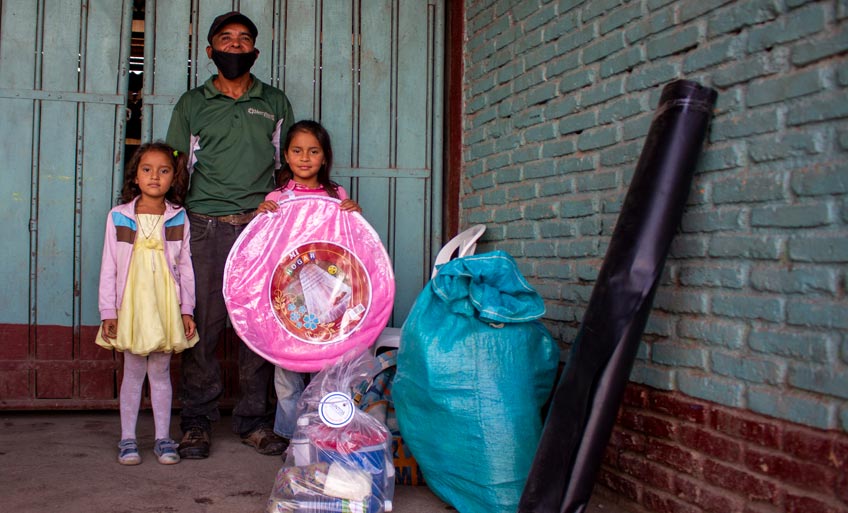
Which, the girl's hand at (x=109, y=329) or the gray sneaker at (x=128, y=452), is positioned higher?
the girl's hand at (x=109, y=329)

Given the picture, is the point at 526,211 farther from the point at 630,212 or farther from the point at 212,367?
the point at 212,367

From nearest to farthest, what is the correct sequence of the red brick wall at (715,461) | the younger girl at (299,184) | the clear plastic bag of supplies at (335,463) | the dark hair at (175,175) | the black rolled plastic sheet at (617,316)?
the red brick wall at (715,461) → the black rolled plastic sheet at (617,316) → the clear plastic bag of supplies at (335,463) → the dark hair at (175,175) → the younger girl at (299,184)

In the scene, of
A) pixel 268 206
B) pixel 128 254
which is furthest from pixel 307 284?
pixel 128 254

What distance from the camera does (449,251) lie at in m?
3.60

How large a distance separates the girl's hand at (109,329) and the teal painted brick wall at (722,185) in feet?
6.06

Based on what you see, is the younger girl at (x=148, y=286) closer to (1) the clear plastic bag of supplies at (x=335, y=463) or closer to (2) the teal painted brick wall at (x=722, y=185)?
(1) the clear plastic bag of supplies at (x=335, y=463)

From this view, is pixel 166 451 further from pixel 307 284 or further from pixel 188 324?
pixel 307 284

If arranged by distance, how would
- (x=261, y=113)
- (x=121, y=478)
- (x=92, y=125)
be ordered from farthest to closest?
(x=92, y=125)
(x=261, y=113)
(x=121, y=478)

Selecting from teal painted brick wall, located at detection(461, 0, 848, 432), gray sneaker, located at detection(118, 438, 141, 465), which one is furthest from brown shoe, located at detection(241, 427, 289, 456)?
teal painted brick wall, located at detection(461, 0, 848, 432)

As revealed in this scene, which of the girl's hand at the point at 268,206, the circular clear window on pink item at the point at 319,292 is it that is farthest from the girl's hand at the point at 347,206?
the girl's hand at the point at 268,206

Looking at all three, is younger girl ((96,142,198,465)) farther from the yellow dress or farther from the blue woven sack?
the blue woven sack

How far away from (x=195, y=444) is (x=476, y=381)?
151 cm

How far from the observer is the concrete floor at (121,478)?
266cm

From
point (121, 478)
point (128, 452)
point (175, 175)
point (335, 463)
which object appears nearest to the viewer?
point (335, 463)
